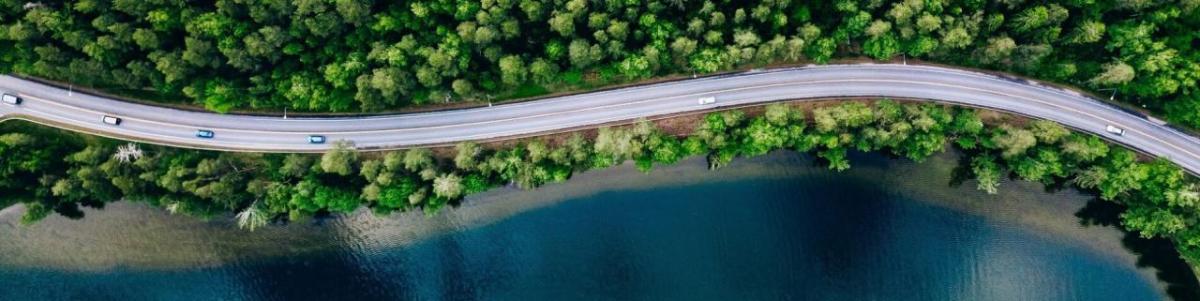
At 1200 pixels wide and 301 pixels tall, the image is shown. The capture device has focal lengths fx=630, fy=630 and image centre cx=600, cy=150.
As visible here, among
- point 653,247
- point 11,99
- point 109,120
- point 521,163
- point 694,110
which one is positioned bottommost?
point 653,247

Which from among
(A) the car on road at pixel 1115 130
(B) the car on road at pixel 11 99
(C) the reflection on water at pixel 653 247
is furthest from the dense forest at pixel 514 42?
(C) the reflection on water at pixel 653 247

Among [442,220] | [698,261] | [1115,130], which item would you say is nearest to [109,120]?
[442,220]

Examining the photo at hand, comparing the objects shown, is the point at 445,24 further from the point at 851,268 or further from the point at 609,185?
the point at 851,268

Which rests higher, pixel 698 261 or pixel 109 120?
pixel 109 120

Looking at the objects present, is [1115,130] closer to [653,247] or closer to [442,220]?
[653,247]

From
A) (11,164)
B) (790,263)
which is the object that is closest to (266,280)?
(11,164)

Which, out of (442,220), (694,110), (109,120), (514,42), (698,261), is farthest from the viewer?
(442,220)

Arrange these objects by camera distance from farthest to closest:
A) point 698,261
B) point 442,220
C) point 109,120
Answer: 1. point 442,220
2. point 698,261
3. point 109,120
